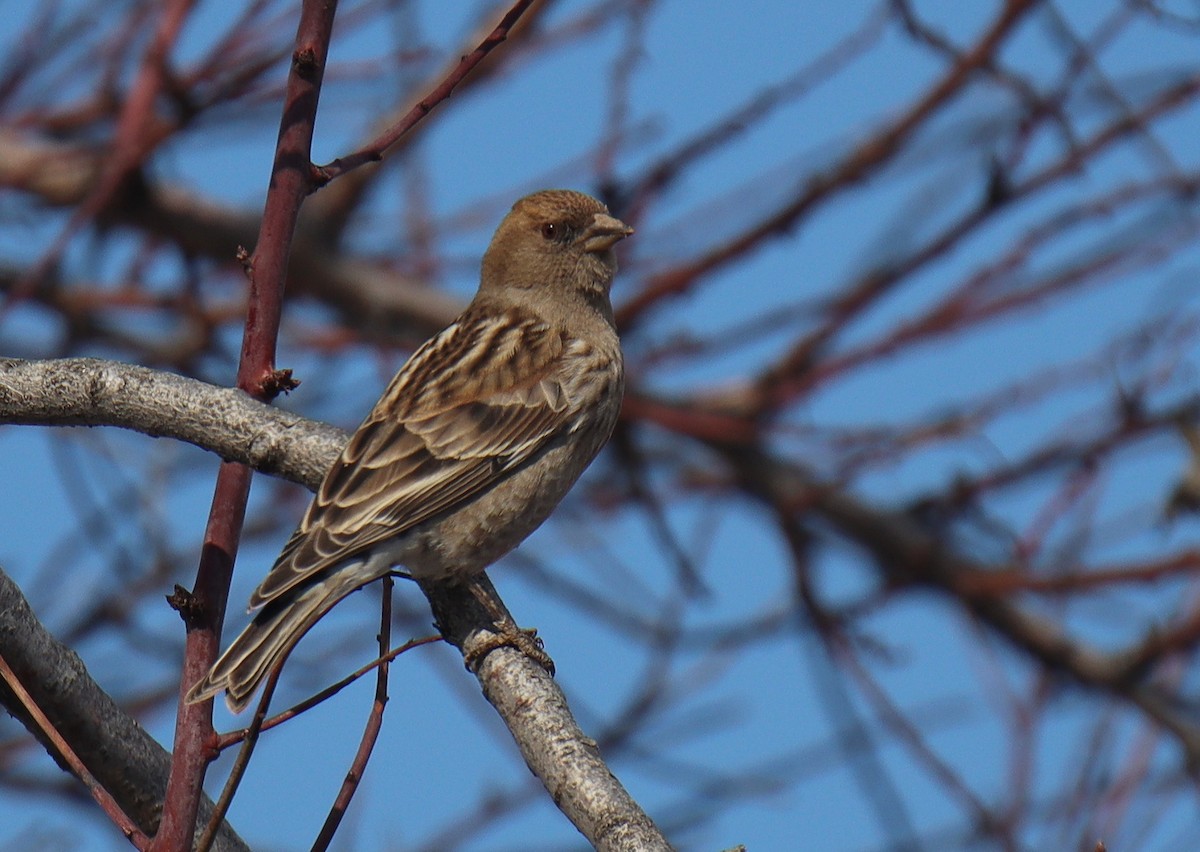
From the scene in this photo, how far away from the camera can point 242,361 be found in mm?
3621

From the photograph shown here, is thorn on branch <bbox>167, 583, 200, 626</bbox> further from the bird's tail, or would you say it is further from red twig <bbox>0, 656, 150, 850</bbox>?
red twig <bbox>0, 656, 150, 850</bbox>

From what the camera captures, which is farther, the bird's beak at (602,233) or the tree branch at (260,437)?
the bird's beak at (602,233)

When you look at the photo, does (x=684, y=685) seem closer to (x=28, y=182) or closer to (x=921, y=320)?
(x=921, y=320)

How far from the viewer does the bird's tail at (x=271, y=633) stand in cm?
362

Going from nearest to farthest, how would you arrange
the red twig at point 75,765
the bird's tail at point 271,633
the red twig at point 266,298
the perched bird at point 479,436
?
the red twig at point 75,765
the red twig at point 266,298
the bird's tail at point 271,633
the perched bird at point 479,436

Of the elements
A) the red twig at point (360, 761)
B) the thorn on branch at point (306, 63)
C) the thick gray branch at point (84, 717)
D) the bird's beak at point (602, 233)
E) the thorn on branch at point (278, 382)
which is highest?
the bird's beak at point (602, 233)

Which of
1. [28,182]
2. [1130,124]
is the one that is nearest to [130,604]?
[28,182]

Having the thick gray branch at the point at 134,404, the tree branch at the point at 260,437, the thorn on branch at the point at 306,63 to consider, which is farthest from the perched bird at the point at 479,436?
the thorn on branch at the point at 306,63

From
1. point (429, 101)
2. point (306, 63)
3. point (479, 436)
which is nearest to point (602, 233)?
point (479, 436)

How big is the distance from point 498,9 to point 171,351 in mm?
1806

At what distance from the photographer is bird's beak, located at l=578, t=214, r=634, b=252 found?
5.96 m

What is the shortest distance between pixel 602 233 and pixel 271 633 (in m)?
2.36

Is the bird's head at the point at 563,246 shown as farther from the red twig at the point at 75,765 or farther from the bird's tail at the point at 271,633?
the red twig at the point at 75,765

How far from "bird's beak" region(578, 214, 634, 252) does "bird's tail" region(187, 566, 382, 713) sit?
1829mm
